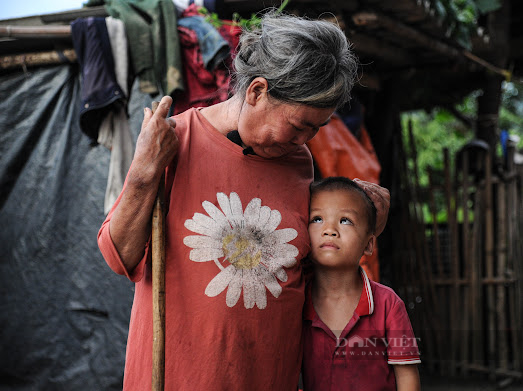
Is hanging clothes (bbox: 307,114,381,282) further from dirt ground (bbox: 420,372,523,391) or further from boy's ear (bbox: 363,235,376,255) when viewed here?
dirt ground (bbox: 420,372,523,391)

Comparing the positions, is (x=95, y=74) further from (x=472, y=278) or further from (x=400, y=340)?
(x=472, y=278)

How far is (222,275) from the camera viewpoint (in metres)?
1.63

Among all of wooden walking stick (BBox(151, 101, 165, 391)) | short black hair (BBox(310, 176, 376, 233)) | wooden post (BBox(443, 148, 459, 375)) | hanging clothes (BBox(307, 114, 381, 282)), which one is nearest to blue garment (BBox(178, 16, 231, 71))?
hanging clothes (BBox(307, 114, 381, 282))

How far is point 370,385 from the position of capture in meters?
1.78

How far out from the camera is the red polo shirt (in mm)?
1796

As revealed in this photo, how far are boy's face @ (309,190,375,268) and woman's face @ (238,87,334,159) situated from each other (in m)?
0.31

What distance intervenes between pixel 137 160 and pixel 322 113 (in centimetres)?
63

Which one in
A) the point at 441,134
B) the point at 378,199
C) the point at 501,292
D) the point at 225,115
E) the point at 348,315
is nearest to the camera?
the point at 225,115

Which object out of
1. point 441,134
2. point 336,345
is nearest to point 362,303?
point 336,345

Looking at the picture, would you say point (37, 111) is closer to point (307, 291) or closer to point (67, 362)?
point (67, 362)

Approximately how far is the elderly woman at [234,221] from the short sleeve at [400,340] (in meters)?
0.34

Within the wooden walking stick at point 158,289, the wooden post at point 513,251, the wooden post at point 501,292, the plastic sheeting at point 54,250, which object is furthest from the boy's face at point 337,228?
the wooden post at point 513,251

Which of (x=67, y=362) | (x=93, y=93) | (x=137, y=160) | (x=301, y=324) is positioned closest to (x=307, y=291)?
(x=301, y=324)

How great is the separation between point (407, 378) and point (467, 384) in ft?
13.8
